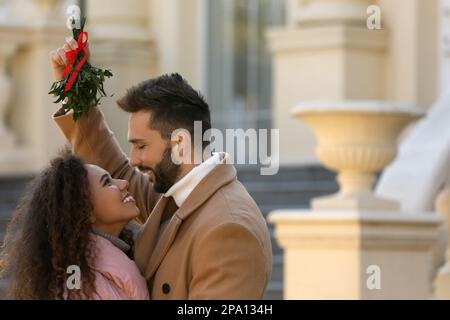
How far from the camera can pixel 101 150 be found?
4805 millimetres

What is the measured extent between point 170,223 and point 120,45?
35.2ft

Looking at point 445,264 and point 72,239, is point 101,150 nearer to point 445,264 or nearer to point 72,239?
point 72,239

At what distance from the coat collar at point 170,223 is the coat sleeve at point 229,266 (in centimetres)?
14

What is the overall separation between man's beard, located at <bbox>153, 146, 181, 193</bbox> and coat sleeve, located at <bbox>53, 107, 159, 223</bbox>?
1.55ft

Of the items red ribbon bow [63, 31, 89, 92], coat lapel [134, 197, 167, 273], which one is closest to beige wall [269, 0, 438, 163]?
coat lapel [134, 197, 167, 273]

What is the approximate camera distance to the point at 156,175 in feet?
14.0

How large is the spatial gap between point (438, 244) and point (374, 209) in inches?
24.4

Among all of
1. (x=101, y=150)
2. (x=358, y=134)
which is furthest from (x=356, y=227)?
(x=101, y=150)

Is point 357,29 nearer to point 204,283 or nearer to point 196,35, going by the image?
point 196,35

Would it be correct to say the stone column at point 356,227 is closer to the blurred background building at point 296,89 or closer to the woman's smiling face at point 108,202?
the blurred background building at point 296,89

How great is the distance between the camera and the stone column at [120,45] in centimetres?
1459

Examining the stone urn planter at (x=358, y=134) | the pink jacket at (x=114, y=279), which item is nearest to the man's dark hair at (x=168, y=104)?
the pink jacket at (x=114, y=279)

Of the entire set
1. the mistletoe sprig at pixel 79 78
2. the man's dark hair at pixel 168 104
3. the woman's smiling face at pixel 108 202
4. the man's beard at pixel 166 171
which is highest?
the mistletoe sprig at pixel 79 78
